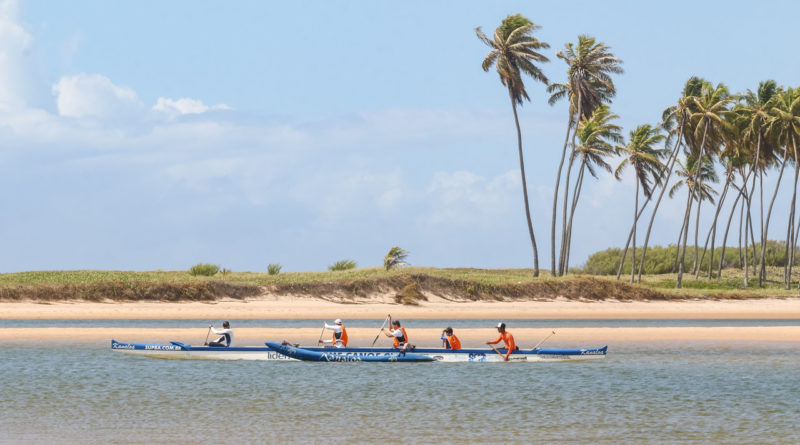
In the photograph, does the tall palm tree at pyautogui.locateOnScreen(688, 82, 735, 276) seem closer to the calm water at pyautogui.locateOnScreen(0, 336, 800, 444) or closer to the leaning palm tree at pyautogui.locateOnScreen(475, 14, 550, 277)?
the leaning palm tree at pyautogui.locateOnScreen(475, 14, 550, 277)

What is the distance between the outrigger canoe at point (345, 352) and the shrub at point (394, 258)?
32637 millimetres

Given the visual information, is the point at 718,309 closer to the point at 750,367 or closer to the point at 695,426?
the point at 750,367

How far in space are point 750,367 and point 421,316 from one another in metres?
25.6

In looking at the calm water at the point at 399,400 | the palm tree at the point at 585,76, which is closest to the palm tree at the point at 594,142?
the palm tree at the point at 585,76

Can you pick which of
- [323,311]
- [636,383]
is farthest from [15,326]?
[636,383]

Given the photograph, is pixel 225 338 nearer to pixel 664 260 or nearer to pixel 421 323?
pixel 421 323

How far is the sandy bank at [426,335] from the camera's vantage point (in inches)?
1471

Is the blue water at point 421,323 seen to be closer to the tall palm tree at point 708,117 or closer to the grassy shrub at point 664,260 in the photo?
the tall palm tree at point 708,117

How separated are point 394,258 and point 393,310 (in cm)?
1047

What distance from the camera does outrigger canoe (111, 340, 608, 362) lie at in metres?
30.0

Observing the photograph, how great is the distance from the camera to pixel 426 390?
79.7ft

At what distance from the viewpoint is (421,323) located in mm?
48469

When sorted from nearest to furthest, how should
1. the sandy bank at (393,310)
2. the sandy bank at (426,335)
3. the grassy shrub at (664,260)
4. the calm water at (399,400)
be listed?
the calm water at (399,400) → the sandy bank at (426,335) → the sandy bank at (393,310) → the grassy shrub at (664,260)

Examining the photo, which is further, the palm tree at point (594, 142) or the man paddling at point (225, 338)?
the palm tree at point (594, 142)
